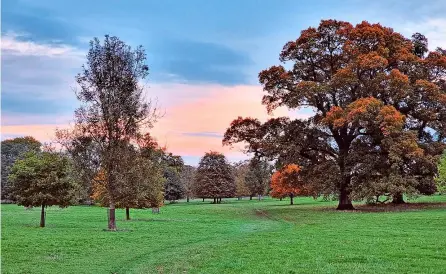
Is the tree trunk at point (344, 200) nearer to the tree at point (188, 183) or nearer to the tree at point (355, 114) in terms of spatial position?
the tree at point (355, 114)

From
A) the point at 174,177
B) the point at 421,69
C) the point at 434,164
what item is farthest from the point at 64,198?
the point at 174,177

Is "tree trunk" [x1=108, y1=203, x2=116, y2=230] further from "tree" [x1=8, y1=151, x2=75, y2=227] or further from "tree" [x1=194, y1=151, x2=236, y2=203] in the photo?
"tree" [x1=194, y1=151, x2=236, y2=203]

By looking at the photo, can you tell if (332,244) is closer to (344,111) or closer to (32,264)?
(32,264)

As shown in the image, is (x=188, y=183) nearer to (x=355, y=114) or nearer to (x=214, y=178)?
(x=214, y=178)

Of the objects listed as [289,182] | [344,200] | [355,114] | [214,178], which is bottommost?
[344,200]

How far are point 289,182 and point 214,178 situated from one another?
2308 inches

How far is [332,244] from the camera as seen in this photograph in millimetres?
21547

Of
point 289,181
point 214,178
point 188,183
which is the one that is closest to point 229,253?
point 289,181

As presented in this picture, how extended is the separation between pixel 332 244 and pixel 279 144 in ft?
94.7

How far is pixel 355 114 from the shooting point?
146ft

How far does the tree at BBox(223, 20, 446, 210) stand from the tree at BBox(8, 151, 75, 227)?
21659 mm

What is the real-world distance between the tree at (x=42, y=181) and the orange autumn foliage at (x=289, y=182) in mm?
24461

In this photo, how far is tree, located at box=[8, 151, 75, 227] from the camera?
34.6m

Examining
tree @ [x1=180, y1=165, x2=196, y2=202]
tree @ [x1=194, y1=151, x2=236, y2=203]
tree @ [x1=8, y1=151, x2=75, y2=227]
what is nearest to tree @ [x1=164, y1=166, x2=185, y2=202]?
tree @ [x1=180, y1=165, x2=196, y2=202]
